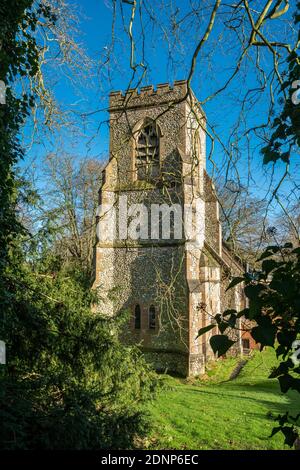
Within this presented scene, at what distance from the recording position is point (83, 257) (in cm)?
2205

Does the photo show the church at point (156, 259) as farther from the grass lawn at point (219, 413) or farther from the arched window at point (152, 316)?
the grass lawn at point (219, 413)

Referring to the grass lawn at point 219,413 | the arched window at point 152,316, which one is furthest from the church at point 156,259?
the grass lawn at point 219,413

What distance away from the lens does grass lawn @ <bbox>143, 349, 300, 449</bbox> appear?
6926 mm

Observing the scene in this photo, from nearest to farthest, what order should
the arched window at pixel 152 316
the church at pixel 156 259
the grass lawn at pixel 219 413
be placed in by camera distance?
1. the grass lawn at pixel 219 413
2. the church at pixel 156 259
3. the arched window at pixel 152 316

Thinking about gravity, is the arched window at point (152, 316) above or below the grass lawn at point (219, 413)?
above

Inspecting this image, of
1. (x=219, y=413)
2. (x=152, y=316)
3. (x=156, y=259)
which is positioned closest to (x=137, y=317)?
(x=152, y=316)

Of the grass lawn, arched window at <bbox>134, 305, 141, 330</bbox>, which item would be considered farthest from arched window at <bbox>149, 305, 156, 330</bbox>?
the grass lawn

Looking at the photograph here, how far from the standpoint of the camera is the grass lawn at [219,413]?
693 cm

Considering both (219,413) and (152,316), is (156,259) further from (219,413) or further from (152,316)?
(219,413)

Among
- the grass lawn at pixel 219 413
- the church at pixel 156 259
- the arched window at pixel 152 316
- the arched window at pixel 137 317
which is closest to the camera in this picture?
the grass lawn at pixel 219 413

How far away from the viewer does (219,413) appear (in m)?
9.03

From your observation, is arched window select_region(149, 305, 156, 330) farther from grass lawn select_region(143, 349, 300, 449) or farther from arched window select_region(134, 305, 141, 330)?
grass lawn select_region(143, 349, 300, 449)
